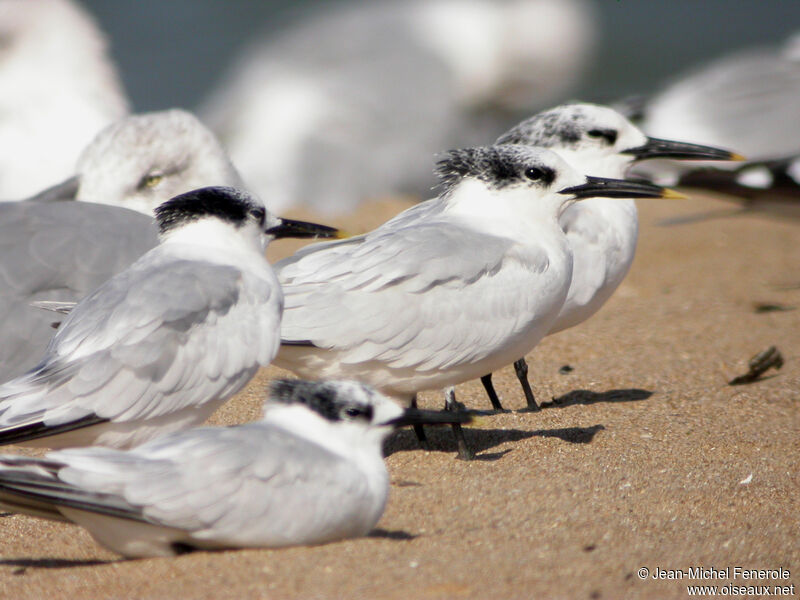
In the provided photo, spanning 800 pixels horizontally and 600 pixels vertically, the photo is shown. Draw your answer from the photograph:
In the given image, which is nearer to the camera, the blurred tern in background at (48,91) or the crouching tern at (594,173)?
the crouching tern at (594,173)

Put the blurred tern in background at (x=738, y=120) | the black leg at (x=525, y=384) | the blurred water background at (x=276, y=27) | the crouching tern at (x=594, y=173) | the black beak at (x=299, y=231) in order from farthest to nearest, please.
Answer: the blurred water background at (x=276, y=27)
the blurred tern in background at (x=738, y=120)
the crouching tern at (x=594, y=173)
the black leg at (x=525, y=384)
the black beak at (x=299, y=231)

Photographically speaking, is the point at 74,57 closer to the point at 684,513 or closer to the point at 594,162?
the point at 594,162

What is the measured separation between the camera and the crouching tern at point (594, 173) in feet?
16.8

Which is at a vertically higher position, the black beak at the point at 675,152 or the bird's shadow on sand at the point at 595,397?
the black beak at the point at 675,152

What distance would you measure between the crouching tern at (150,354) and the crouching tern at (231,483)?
406 mm

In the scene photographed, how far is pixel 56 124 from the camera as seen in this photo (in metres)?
7.62

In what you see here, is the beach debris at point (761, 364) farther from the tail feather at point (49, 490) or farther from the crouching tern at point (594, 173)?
the tail feather at point (49, 490)

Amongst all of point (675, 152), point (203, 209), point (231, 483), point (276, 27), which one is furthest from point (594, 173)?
point (276, 27)

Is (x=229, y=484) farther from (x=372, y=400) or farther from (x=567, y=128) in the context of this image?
(x=567, y=128)

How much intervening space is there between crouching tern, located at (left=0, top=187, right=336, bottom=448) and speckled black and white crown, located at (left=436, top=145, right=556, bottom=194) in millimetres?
1103

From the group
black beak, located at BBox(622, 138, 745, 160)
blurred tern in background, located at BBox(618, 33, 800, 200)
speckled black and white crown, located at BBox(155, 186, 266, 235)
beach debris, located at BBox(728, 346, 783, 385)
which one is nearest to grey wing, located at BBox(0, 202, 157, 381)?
speckled black and white crown, located at BBox(155, 186, 266, 235)

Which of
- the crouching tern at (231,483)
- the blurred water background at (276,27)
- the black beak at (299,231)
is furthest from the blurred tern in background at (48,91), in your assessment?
the blurred water background at (276,27)

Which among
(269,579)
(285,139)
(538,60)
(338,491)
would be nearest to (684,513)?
(338,491)

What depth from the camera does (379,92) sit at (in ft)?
35.5
